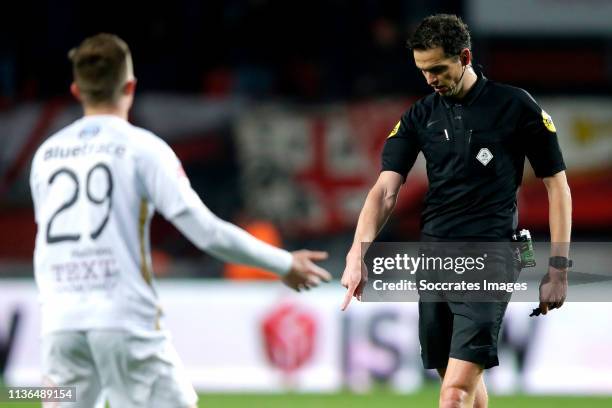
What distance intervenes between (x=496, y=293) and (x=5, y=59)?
893 cm

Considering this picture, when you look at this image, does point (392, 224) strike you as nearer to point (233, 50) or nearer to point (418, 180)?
point (418, 180)

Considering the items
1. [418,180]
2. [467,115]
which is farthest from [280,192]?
[467,115]

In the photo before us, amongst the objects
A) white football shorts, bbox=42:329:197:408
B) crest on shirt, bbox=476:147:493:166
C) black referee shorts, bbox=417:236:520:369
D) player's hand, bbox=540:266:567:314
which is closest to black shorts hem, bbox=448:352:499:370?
black referee shorts, bbox=417:236:520:369

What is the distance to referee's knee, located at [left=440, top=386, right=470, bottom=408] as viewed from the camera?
536cm

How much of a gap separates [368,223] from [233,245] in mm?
1398

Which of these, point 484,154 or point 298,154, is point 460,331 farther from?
point 298,154

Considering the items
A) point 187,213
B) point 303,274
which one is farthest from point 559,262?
point 187,213

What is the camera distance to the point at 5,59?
13414 mm

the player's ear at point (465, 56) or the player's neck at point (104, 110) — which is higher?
the player's ear at point (465, 56)

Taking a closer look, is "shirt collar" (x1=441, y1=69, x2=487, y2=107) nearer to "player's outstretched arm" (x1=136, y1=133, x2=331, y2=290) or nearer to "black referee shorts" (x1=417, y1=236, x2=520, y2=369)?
"black referee shorts" (x1=417, y1=236, x2=520, y2=369)

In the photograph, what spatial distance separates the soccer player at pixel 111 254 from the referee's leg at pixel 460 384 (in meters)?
1.30

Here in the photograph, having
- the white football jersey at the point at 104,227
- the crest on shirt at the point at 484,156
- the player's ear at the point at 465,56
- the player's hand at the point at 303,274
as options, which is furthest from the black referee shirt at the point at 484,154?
the white football jersey at the point at 104,227

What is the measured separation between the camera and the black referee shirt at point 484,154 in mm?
5633

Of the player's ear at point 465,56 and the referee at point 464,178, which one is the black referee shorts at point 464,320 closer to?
the referee at point 464,178
